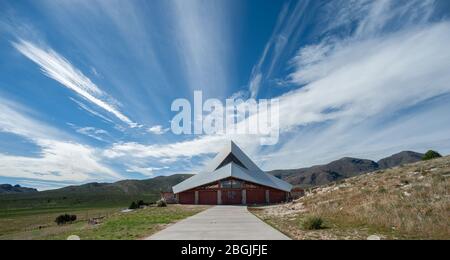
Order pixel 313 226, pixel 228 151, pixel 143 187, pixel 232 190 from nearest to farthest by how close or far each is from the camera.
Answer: pixel 313 226 → pixel 232 190 → pixel 228 151 → pixel 143 187

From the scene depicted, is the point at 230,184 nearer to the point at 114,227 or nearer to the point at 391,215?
the point at 114,227

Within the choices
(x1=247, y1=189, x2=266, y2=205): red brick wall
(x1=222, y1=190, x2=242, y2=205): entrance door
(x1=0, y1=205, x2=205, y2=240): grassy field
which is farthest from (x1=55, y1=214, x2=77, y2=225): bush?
(x1=247, y1=189, x2=266, y2=205): red brick wall

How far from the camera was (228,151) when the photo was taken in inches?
2178

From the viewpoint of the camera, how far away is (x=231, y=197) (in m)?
42.8

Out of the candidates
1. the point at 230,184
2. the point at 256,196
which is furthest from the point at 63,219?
the point at 256,196

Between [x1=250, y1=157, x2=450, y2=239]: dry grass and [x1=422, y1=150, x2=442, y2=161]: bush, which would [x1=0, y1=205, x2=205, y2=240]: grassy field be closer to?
[x1=250, y1=157, x2=450, y2=239]: dry grass

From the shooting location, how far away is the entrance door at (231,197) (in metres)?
42.6

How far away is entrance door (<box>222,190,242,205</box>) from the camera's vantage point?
42594mm

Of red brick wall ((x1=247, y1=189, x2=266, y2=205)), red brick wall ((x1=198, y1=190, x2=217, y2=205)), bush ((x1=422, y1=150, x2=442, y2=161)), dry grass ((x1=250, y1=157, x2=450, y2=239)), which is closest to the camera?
dry grass ((x1=250, y1=157, x2=450, y2=239))

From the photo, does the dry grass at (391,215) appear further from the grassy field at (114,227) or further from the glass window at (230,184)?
the glass window at (230,184)

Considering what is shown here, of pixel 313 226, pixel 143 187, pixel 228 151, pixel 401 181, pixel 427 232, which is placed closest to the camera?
pixel 427 232
